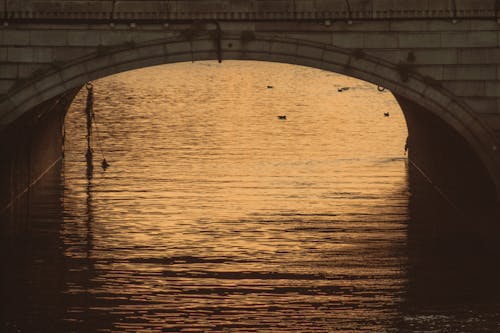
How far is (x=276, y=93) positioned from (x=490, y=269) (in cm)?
5497

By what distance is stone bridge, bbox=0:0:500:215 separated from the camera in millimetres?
39406

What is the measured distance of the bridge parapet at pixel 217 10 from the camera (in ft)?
130

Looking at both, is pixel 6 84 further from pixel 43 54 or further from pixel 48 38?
pixel 48 38

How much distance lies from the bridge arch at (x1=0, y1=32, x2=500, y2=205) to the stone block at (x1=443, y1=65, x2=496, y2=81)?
0.49 meters

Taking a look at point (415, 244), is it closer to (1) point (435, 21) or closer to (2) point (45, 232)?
(1) point (435, 21)

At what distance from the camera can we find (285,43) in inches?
1556

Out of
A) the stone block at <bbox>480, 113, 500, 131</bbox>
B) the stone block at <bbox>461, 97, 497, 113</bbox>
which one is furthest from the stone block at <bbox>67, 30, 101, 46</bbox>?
the stone block at <bbox>480, 113, 500, 131</bbox>

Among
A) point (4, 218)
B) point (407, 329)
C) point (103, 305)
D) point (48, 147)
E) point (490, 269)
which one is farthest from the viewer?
point (48, 147)

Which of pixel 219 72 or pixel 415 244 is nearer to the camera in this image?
pixel 415 244

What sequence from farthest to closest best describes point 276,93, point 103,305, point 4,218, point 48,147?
1. point 276,93
2. point 48,147
3. point 4,218
4. point 103,305

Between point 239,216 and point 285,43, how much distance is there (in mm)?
9500

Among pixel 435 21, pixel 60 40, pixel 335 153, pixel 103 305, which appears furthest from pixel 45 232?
pixel 335 153

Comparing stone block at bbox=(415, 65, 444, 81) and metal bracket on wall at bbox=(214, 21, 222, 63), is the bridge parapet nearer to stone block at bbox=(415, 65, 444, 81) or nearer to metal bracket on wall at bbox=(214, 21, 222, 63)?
metal bracket on wall at bbox=(214, 21, 222, 63)

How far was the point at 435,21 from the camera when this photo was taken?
133ft
